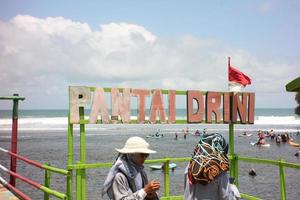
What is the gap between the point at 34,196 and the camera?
17156 mm

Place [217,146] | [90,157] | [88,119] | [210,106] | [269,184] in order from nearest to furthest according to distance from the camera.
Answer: [217,146] < [88,119] < [210,106] < [269,184] < [90,157]

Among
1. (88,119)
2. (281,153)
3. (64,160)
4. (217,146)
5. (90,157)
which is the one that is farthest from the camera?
(281,153)

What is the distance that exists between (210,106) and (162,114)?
1146 millimetres

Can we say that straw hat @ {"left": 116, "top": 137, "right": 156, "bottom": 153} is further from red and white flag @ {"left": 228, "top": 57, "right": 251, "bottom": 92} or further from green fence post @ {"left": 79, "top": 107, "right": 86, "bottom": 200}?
red and white flag @ {"left": 228, "top": 57, "right": 251, "bottom": 92}

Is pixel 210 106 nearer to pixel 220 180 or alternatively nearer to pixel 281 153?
pixel 220 180

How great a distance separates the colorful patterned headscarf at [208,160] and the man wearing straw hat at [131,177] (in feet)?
1.32

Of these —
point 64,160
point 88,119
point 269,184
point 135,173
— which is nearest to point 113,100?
point 88,119

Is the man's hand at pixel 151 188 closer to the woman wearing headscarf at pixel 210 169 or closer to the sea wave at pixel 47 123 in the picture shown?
the woman wearing headscarf at pixel 210 169

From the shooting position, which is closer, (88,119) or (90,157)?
(88,119)

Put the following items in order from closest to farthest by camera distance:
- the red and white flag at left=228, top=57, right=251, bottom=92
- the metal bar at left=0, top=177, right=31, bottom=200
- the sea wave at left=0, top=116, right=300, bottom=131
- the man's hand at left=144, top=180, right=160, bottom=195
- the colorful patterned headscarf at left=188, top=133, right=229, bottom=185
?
1. the colorful patterned headscarf at left=188, top=133, right=229, bottom=185
2. the man's hand at left=144, top=180, right=160, bottom=195
3. the metal bar at left=0, top=177, right=31, bottom=200
4. the red and white flag at left=228, top=57, right=251, bottom=92
5. the sea wave at left=0, top=116, right=300, bottom=131

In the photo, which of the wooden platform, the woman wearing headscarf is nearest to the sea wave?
the wooden platform

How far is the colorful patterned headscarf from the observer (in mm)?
3616

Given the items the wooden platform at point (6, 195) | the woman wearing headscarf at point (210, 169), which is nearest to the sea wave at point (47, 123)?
the wooden platform at point (6, 195)

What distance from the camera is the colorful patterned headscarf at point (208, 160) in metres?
3.62
